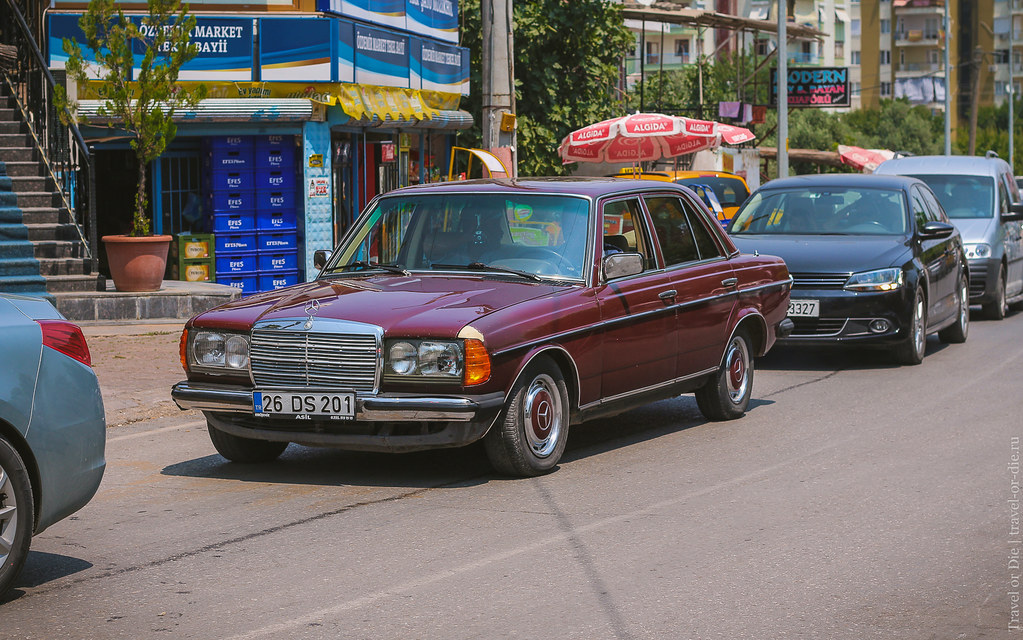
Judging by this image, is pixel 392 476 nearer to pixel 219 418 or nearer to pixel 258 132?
pixel 219 418

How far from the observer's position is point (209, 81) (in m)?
18.9

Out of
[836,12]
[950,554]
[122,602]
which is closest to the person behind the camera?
[122,602]

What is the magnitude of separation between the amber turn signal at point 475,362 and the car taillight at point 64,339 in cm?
200

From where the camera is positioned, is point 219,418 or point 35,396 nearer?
point 35,396

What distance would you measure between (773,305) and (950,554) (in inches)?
177

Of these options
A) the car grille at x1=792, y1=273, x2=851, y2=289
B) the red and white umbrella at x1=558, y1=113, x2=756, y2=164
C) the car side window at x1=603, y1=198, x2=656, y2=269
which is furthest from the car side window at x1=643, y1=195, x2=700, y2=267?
the red and white umbrella at x1=558, y1=113, x2=756, y2=164

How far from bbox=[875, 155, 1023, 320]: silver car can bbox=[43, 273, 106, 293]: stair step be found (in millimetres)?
9913

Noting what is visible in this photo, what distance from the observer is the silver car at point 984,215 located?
55.3 feet

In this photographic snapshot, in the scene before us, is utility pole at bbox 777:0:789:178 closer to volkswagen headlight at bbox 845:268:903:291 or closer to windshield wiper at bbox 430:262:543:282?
volkswagen headlight at bbox 845:268:903:291

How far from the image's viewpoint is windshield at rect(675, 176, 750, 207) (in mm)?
27359

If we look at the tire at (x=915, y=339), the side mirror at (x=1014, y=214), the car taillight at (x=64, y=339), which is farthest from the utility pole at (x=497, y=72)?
the car taillight at (x=64, y=339)

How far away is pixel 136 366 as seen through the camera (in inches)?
471

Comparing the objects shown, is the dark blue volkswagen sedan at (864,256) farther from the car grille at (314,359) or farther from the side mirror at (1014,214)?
the car grille at (314,359)

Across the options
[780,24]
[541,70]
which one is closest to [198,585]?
[541,70]
